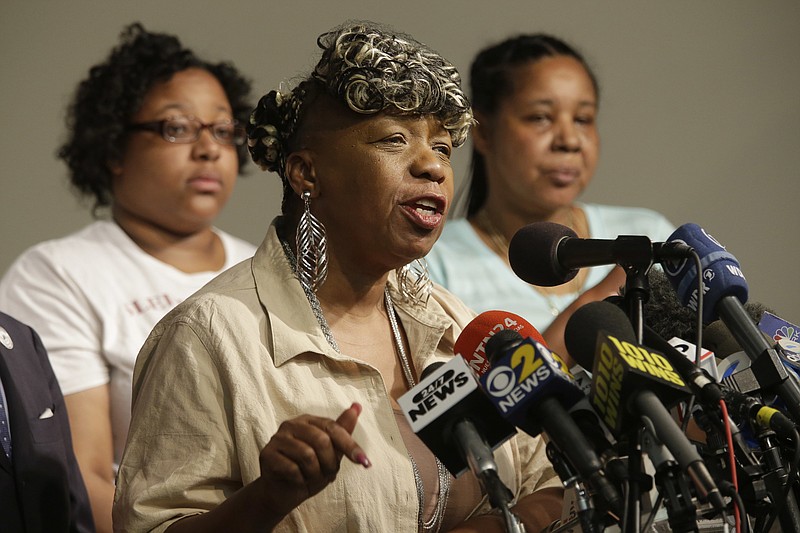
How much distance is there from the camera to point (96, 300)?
3430 millimetres

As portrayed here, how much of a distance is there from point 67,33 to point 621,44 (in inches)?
84.1

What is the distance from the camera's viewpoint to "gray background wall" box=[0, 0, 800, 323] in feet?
13.4

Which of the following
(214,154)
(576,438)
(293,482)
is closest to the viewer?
(576,438)

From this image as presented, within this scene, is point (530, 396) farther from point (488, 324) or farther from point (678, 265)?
point (488, 324)

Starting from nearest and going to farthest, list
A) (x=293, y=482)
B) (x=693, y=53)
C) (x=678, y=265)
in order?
(x=293, y=482) < (x=678, y=265) < (x=693, y=53)

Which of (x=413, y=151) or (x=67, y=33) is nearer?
(x=413, y=151)

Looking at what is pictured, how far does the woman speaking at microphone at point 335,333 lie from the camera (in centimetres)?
195

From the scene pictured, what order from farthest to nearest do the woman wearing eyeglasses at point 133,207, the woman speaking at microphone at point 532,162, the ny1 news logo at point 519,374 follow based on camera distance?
the woman speaking at microphone at point 532,162
the woman wearing eyeglasses at point 133,207
the ny1 news logo at point 519,374

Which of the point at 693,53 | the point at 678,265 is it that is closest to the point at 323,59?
the point at 678,265

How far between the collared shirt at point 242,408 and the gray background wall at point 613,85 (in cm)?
215

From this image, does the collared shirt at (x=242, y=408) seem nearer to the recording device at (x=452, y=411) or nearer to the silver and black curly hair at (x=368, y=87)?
the silver and black curly hair at (x=368, y=87)

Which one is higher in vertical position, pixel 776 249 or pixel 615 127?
pixel 615 127

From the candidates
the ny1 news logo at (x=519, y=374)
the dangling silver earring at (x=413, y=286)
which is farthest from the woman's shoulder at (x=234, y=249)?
the ny1 news logo at (x=519, y=374)

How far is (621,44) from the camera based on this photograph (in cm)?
443
